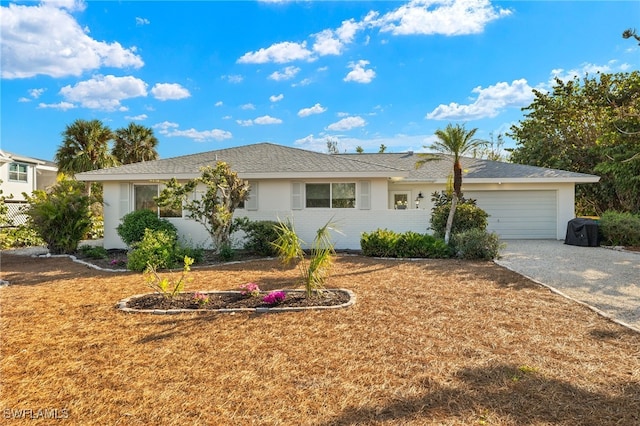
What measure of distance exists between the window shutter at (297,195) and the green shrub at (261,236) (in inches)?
70.1

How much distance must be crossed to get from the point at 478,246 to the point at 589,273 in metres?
2.46

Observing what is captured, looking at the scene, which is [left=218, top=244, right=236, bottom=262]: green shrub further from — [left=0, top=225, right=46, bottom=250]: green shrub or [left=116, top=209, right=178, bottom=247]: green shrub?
[left=0, top=225, right=46, bottom=250]: green shrub

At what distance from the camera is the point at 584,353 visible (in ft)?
12.1

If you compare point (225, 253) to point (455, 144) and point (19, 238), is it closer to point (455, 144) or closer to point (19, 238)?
point (455, 144)

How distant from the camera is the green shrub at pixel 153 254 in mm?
8477

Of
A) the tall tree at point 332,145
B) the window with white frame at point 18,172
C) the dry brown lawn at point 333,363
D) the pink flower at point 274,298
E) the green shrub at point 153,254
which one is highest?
the tall tree at point 332,145

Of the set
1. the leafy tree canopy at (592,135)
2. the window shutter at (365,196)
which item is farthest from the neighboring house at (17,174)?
the leafy tree canopy at (592,135)

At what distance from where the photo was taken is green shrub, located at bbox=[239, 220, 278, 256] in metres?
10.6

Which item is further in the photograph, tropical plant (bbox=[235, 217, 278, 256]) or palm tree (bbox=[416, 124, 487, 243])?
tropical plant (bbox=[235, 217, 278, 256])

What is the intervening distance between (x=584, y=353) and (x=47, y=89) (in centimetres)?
1844

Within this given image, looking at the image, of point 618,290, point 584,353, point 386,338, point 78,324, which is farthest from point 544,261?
point 78,324

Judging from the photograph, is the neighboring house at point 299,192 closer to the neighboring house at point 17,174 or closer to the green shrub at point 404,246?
the green shrub at point 404,246

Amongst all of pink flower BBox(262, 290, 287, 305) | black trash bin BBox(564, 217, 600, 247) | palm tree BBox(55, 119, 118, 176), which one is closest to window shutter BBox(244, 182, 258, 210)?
pink flower BBox(262, 290, 287, 305)

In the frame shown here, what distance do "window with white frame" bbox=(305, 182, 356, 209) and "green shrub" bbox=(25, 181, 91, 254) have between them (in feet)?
25.1
